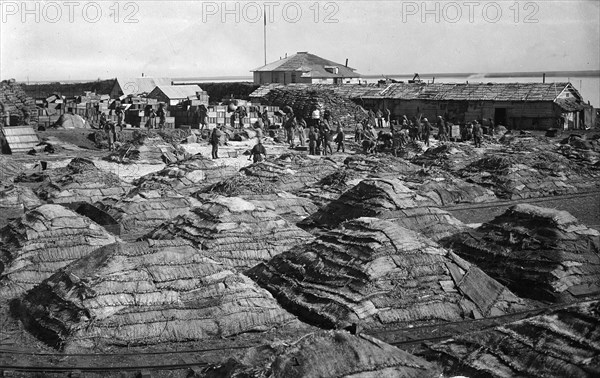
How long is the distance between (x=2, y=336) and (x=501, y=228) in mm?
7311

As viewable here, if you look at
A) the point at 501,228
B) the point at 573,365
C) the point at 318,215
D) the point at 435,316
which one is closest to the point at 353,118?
the point at 318,215

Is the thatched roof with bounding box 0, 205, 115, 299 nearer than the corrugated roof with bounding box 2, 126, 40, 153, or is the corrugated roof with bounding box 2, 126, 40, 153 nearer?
the thatched roof with bounding box 0, 205, 115, 299

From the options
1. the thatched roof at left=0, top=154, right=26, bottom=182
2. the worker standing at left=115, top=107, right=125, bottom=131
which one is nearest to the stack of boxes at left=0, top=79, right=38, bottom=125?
the worker standing at left=115, top=107, right=125, bottom=131

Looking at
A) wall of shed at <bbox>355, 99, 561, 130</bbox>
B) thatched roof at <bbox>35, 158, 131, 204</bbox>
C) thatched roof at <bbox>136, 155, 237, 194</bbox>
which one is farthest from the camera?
wall of shed at <bbox>355, 99, 561, 130</bbox>

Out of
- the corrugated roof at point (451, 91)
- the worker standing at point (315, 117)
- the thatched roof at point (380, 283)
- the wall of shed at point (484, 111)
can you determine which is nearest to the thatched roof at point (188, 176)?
the thatched roof at point (380, 283)

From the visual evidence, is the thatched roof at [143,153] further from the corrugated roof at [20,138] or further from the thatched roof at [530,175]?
the thatched roof at [530,175]

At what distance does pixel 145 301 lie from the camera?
949 cm

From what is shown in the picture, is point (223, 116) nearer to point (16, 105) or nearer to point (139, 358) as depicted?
point (16, 105)

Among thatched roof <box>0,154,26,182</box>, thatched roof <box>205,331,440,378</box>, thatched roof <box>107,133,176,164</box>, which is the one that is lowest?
thatched roof <box>205,331,440,378</box>

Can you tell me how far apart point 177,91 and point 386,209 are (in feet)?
109

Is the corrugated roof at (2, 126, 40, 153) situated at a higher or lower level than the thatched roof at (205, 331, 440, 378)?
higher

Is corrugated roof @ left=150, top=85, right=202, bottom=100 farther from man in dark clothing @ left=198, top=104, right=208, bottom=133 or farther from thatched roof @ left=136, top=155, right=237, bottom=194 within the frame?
thatched roof @ left=136, top=155, right=237, bottom=194

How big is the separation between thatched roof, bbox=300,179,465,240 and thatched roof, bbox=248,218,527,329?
2855mm

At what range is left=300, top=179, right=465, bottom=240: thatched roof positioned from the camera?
1377 centimetres
